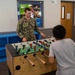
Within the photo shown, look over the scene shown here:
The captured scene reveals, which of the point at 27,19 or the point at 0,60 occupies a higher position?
the point at 27,19

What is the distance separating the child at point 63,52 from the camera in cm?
172

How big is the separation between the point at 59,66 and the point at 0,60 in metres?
2.55

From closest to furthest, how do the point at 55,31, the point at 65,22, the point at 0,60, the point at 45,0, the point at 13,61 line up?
the point at 55,31
the point at 13,61
the point at 0,60
the point at 45,0
the point at 65,22

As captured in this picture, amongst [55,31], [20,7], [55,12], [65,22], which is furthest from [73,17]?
[55,31]

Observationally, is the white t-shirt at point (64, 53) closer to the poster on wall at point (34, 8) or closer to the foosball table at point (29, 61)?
the foosball table at point (29, 61)

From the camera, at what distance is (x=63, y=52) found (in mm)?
1719

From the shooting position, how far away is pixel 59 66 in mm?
1806

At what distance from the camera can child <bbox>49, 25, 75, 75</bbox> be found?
67.7 inches

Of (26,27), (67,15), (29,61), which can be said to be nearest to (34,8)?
(26,27)

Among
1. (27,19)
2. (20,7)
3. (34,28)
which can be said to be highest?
(20,7)

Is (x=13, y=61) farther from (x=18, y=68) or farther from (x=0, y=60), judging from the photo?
(x=0, y=60)

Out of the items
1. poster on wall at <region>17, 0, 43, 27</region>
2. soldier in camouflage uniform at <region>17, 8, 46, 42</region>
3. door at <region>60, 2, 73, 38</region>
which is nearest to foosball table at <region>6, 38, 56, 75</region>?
soldier in camouflage uniform at <region>17, 8, 46, 42</region>

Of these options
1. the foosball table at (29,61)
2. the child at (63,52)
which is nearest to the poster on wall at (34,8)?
the foosball table at (29,61)

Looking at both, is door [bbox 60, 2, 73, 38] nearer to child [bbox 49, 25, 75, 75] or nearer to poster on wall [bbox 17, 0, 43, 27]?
poster on wall [bbox 17, 0, 43, 27]
